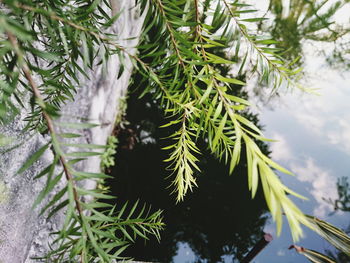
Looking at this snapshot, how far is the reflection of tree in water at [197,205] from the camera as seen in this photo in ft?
8.31

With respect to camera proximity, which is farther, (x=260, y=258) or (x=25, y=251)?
(x=260, y=258)

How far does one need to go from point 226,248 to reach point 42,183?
79.7 inches

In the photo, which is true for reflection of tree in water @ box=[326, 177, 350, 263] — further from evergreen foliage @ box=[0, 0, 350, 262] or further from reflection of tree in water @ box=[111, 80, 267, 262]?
evergreen foliage @ box=[0, 0, 350, 262]

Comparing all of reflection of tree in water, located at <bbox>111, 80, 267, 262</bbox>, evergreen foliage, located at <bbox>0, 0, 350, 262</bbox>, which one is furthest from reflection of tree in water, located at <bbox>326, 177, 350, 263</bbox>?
evergreen foliage, located at <bbox>0, 0, 350, 262</bbox>

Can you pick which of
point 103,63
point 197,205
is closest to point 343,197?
point 197,205

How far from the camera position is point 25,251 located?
108 cm

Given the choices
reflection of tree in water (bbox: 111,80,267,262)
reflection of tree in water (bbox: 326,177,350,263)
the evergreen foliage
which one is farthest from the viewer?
reflection of tree in water (bbox: 326,177,350,263)

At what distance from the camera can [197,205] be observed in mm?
2764

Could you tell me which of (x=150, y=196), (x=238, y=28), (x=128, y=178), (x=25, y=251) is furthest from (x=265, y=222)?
(x=238, y=28)

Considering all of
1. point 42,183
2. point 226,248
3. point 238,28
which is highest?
point 42,183

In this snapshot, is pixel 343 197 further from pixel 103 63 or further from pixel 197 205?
pixel 103 63

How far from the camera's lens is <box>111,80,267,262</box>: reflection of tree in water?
2.53m

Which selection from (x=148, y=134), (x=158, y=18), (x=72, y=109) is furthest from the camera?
(x=148, y=134)

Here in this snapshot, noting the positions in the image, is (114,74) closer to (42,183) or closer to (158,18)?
(42,183)
